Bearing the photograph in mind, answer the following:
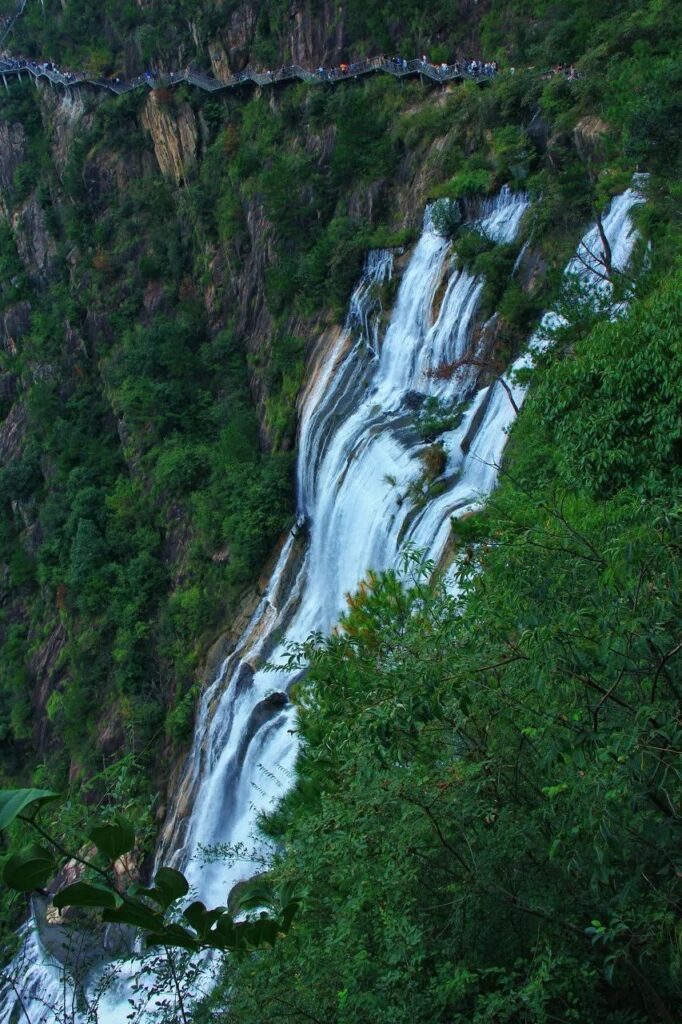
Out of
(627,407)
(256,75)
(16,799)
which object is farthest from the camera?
(256,75)

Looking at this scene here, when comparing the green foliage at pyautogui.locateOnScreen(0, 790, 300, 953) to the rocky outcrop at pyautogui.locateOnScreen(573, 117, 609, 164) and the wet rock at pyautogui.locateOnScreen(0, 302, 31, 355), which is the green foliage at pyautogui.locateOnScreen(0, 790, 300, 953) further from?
the wet rock at pyautogui.locateOnScreen(0, 302, 31, 355)

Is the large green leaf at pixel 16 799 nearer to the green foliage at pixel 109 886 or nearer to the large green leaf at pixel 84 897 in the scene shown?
the green foliage at pixel 109 886

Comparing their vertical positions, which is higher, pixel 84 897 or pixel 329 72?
pixel 329 72

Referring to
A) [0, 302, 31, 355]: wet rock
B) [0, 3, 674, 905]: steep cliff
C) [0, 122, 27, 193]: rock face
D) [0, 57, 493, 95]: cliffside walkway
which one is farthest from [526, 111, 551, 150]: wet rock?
[0, 122, 27, 193]: rock face

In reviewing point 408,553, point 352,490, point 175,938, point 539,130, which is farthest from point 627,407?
point 539,130

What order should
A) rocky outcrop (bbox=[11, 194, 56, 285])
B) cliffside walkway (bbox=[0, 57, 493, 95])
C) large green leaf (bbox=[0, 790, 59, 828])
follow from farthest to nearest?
rocky outcrop (bbox=[11, 194, 56, 285])
cliffside walkway (bbox=[0, 57, 493, 95])
large green leaf (bbox=[0, 790, 59, 828])

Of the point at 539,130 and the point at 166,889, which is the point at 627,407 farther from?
the point at 539,130

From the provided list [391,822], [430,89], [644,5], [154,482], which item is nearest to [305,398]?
[154,482]
